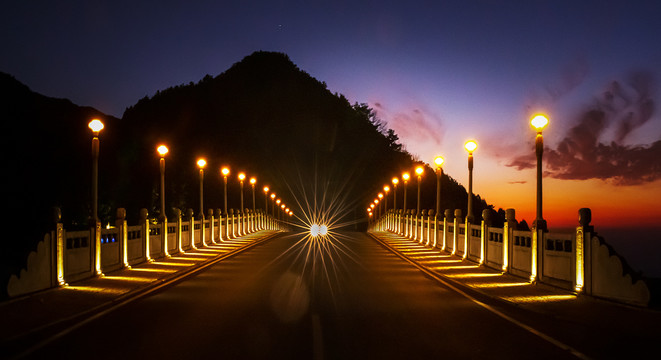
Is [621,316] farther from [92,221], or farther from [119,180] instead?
[119,180]

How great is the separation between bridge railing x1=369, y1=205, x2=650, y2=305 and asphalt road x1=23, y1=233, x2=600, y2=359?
2.47 metres

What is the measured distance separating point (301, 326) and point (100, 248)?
32.2 ft

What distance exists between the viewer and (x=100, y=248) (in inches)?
679

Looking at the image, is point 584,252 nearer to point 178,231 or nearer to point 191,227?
point 178,231

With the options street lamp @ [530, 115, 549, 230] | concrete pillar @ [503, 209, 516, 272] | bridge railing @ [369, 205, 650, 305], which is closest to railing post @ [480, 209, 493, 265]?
bridge railing @ [369, 205, 650, 305]

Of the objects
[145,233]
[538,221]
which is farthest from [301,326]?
[145,233]

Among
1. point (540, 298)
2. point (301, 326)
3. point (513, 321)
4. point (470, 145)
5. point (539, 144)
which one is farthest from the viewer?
point (470, 145)

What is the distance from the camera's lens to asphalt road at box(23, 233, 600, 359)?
7723 millimetres

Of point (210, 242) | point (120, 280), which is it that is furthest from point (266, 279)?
point (210, 242)

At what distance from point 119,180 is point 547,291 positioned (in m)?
93.8

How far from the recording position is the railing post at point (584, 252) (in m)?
12.7

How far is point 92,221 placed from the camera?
17.1 meters

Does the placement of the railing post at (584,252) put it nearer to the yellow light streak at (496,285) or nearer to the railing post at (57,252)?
the yellow light streak at (496,285)

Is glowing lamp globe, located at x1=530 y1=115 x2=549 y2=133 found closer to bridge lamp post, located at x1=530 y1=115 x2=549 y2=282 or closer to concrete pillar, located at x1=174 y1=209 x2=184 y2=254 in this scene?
bridge lamp post, located at x1=530 y1=115 x2=549 y2=282
